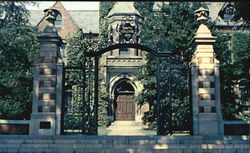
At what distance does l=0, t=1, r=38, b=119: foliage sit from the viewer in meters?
14.2

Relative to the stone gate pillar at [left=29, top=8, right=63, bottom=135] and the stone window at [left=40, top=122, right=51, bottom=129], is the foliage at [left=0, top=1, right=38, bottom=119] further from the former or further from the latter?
the stone window at [left=40, top=122, right=51, bottom=129]

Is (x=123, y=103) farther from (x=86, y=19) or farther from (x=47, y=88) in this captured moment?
(x=47, y=88)

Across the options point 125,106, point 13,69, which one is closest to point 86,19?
point 125,106

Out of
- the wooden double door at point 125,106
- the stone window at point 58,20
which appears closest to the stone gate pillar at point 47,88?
the wooden double door at point 125,106

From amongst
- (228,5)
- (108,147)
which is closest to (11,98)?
(108,147)

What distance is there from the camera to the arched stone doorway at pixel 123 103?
24.0 m

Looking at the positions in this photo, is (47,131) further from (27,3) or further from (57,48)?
(27,3)

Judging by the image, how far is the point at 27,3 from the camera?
16734mm

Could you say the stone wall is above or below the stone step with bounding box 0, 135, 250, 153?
above

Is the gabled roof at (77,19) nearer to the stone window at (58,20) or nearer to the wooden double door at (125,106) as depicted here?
the stone window at (58,20)

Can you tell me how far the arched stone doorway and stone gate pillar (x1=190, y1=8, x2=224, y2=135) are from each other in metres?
14.6

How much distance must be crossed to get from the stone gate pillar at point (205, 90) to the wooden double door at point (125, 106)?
15.0 m

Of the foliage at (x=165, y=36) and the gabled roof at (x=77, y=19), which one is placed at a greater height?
the gabled roof at (x=77, y=19)

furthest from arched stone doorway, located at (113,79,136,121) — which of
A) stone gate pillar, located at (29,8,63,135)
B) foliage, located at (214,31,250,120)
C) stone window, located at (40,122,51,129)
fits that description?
stone window, located at (40,122,51,129)
